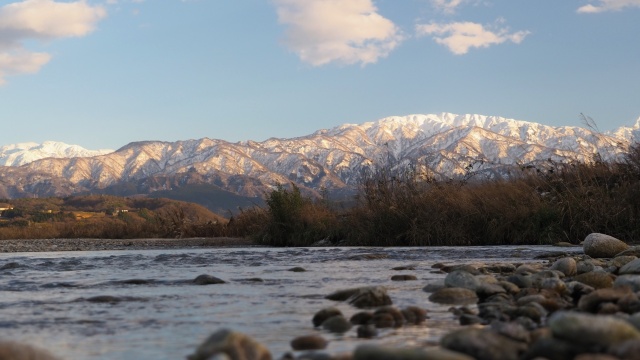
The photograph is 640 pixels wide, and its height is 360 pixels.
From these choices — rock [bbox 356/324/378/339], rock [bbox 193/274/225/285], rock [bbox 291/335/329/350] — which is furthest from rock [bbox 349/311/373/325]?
rock [bbox 193/274/225/285]

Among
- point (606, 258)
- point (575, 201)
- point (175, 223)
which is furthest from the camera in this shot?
point (175, 223)

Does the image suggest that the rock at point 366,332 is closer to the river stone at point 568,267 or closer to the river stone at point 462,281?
the river stone at point 462,281

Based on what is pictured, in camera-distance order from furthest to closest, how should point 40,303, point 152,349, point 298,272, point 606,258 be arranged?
point 606,258 < point 298,272 < point 40,303 < point 152,349

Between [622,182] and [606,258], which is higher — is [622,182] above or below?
above

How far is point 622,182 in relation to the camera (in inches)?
809

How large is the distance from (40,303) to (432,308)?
4386 millimetres

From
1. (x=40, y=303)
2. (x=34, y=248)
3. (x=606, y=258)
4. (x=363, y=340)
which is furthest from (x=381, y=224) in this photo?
(x=363, y=340)

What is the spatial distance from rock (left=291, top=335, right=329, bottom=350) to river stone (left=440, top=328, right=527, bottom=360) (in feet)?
3.17

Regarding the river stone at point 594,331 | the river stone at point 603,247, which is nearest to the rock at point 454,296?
the river stone at point 594,331

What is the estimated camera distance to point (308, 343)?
5191 mm

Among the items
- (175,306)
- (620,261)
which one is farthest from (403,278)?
(175,306)

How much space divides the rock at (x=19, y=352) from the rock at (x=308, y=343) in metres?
1.87

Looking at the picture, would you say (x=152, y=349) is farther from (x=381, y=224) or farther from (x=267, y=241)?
(x=267, y=241)

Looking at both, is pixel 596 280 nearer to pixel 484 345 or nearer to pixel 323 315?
pixel 323 315
